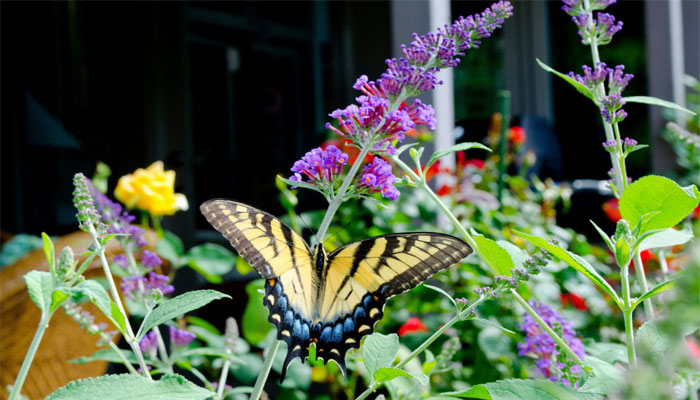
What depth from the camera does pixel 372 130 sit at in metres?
0.69

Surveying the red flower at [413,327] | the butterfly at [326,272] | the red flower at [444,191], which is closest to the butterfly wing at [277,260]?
the butterfly at [326,272]

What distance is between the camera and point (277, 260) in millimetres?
932

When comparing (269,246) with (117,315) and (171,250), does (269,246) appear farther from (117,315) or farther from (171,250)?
(171,250)

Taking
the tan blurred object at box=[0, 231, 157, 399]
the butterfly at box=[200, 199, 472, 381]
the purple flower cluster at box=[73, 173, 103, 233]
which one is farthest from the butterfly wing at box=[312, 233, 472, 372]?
the tan blurred object at box=[0, 231, 157, 399]

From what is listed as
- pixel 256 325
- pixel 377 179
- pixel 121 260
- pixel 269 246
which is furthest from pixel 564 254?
pixel 256 325

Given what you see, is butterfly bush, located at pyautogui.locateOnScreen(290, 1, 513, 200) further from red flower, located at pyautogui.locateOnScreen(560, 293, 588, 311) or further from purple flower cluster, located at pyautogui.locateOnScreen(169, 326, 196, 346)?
red flower, located at pyautogui.locateOnScreen(560, 293, 588, 311)

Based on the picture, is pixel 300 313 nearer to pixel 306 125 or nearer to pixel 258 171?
pixel 258 171

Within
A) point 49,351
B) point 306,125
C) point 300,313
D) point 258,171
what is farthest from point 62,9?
point 300,313

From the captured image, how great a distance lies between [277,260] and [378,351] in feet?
0.96

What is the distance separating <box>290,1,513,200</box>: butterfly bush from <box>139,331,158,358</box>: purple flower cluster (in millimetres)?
483

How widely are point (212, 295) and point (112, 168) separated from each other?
11.4ft

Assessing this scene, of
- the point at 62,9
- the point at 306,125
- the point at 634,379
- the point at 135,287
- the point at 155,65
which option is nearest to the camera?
the point at 634,379

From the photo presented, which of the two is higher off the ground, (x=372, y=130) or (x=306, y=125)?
(x=306, y=125)

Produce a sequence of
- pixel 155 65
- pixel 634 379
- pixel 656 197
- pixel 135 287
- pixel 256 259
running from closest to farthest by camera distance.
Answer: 1. pixel 634 379
2. pixel 656 197
3. pixel 256 259
4. pixel 135 287
5. pixel 155 65
